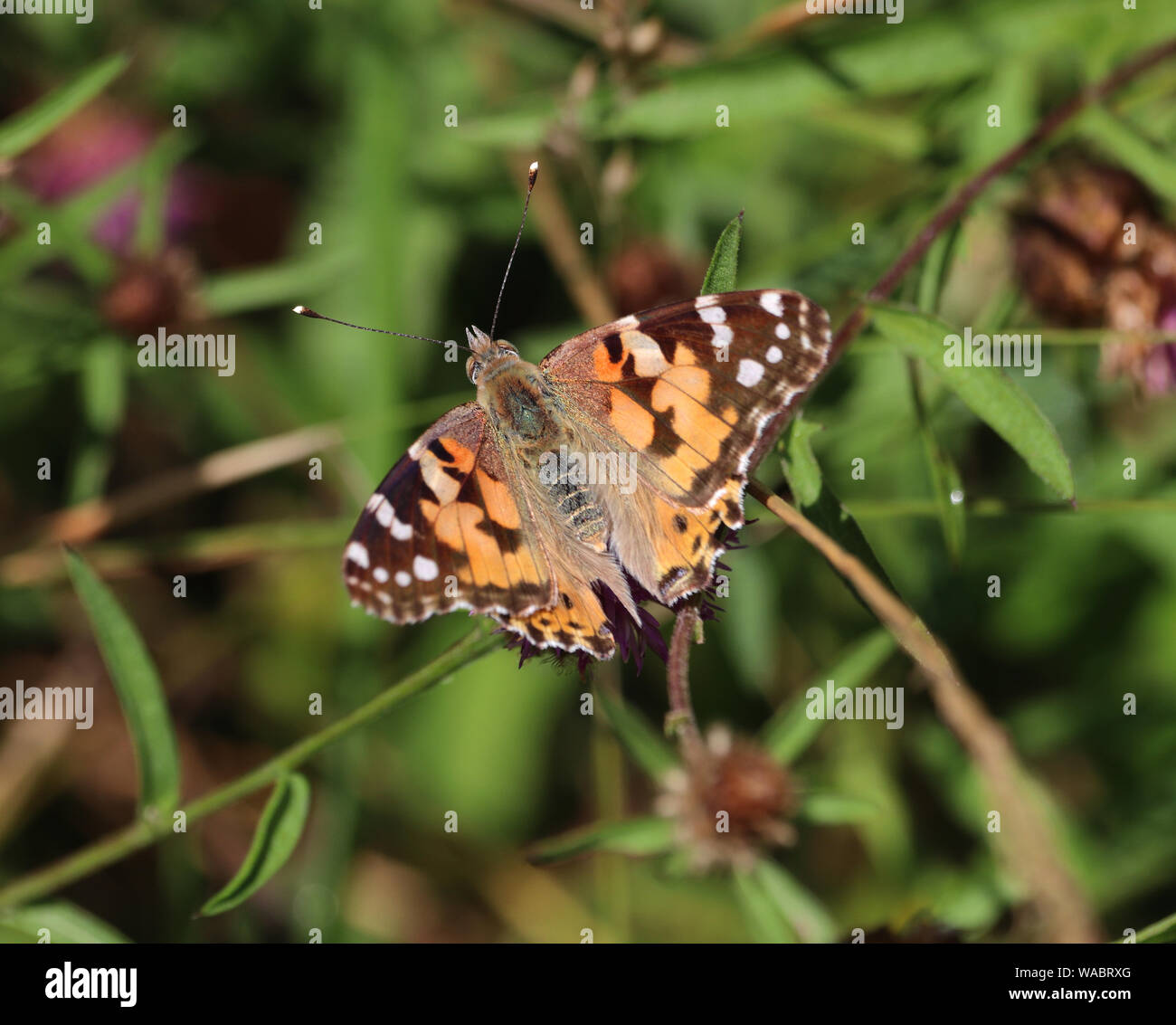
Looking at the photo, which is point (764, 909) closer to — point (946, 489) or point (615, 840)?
point (615, 840)

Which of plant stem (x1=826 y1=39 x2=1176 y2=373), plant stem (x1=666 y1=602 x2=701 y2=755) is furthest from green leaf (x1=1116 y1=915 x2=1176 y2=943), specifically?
plant stem (x1=826 y1=39 x2=1176 y2=373)

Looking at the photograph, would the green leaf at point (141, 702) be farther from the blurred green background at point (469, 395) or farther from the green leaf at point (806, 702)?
the green leaf at point (806, 702)

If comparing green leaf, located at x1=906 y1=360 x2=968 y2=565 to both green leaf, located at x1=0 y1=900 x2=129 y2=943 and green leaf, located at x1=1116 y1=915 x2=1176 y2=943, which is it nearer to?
green leaf, located at x1=1116 y1=915 x2=1176 y2=943

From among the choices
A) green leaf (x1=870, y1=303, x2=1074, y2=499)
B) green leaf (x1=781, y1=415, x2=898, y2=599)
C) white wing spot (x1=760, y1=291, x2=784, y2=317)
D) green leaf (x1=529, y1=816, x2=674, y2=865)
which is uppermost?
white wing spot (x1=760, y1=291, x2=784, y2=317)

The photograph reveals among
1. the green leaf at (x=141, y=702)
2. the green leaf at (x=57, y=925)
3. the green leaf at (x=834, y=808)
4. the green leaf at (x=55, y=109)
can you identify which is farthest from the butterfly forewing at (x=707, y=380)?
the green leaf at (x=57, y=925)

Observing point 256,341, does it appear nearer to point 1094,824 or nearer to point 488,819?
point 488,819

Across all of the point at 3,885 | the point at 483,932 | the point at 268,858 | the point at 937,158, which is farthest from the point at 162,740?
the point at 937,158
